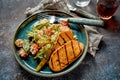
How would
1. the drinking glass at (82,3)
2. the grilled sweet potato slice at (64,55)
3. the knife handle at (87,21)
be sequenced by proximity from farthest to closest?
the drinking glass at (82,3) < the knife handle at (87,21) < the grilled sweet potato slice at (64,55)

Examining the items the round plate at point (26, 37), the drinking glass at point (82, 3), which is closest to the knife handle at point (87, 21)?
the round plate at point (26, 37)

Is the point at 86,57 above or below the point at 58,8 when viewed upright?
below

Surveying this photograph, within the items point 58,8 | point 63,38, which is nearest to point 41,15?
point 58,8

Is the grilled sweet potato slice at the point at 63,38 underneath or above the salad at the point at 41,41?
underneath

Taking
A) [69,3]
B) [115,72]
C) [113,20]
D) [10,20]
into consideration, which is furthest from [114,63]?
[10,20]

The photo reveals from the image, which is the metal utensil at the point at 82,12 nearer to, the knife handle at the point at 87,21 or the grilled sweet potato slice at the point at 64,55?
the knife handle at the point at 87,21

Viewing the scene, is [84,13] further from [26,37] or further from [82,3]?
[26,37]
